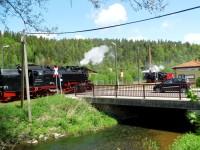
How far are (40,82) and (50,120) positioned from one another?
9646mm

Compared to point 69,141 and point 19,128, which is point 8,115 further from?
point 69,141

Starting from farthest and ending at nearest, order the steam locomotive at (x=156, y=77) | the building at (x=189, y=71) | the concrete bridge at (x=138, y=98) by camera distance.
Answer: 1. the steam locomotive at (x=156, y=77)
2. the building at (x=189, y=71)
3. the concrete bridge at (x=138, y=98)

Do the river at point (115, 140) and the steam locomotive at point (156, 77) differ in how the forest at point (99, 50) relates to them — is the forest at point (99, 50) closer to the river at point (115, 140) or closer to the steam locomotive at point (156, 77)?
the steam locomotive at point (156, 77)

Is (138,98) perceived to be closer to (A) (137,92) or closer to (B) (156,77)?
(A) (137,92)

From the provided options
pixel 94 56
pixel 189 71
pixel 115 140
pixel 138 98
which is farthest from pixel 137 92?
pixel 94 56

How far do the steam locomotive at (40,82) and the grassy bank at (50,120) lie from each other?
381cm

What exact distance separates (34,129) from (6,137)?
2.57 metres

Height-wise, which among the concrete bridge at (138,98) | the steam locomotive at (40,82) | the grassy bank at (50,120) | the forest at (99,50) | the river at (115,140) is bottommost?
the river at (115,140)

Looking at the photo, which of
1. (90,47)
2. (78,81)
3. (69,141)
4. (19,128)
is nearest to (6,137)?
(19,128)

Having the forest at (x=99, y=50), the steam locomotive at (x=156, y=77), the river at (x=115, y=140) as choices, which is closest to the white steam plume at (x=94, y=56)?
the forest at (x=99, y=50)

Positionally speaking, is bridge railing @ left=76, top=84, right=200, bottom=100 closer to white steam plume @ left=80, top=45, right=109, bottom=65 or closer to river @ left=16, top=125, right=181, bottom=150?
river @ left=16, top=125, right=181, bottom=150

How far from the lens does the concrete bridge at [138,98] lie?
28228 mm

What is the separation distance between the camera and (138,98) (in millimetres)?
31906

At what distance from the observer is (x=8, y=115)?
102 feet
